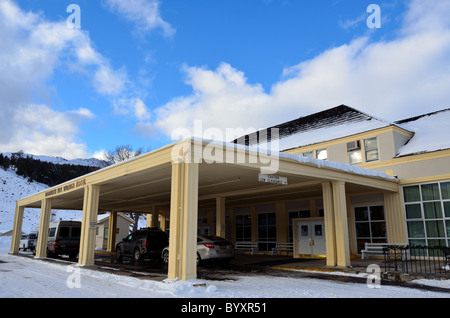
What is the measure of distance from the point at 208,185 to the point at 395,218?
9.39 m

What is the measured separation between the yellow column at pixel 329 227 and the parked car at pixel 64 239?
15.1 m

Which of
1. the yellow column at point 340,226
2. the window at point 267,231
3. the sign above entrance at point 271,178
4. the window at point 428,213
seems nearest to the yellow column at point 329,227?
the yellow column at point 340,226

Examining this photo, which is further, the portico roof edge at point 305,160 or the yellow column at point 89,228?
the yellow column at point 89,228

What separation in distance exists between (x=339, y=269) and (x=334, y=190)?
3048 millimetres

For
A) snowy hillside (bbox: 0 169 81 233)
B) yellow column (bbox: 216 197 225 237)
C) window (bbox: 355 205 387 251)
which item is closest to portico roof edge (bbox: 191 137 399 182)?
window (bbox: 355 205 387 251)

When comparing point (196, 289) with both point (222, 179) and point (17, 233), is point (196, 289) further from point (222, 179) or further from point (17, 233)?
point (17, 233)

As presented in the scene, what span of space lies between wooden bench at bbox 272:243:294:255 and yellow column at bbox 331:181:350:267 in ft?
26.0

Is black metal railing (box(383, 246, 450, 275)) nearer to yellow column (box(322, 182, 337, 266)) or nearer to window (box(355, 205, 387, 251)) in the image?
window (box(355, 205, 387, 251))

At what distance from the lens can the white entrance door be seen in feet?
59.6

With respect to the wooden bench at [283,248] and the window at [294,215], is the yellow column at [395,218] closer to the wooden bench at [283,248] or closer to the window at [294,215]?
the window at [294,215]

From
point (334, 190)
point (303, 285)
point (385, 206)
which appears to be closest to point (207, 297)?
point (303, 285)

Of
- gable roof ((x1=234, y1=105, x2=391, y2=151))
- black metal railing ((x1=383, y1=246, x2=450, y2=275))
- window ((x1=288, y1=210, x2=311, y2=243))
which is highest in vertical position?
gable roof ((x1=234, y1=105, x2=391, y2=151))

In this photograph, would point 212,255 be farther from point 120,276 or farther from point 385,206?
point 385,206

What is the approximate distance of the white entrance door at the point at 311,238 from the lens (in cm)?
1817
